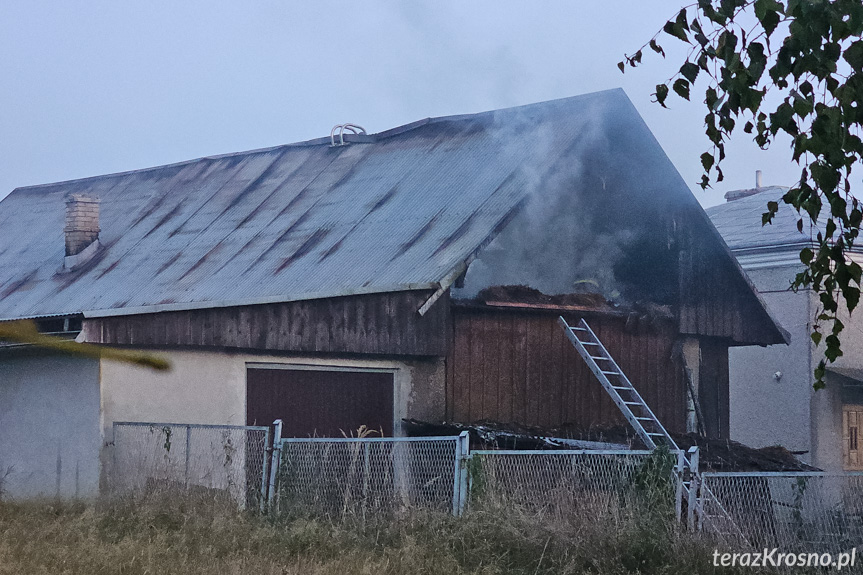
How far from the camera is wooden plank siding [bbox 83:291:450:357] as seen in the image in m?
12.7

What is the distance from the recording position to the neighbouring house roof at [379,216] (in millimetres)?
15039

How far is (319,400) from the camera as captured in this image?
47.5 ft

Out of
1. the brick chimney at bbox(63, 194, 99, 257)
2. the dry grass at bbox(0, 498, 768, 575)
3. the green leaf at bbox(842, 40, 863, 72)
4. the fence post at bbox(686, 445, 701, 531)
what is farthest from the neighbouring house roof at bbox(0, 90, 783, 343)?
the green leaf at bbox(842, 40, 863, 72)

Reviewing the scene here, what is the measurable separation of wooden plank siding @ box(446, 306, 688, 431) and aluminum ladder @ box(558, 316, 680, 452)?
0.27 m

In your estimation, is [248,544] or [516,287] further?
[516,287]

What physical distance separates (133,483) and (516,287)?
19.7 feet

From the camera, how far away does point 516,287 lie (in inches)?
611

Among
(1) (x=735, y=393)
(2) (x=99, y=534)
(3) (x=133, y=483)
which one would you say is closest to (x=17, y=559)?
(2) (x=99, y=534)

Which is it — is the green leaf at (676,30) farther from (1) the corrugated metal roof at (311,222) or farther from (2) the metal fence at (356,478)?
(1) the corrugated metal roof at (311,222)

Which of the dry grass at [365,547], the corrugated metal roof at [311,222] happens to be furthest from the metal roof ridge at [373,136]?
the dry grass at [365,547]

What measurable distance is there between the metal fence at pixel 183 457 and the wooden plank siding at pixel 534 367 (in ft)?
11.7

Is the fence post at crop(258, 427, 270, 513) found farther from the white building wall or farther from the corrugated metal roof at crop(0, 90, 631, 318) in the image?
the corrugated metal roof at crop(0, 90, 631, 318)

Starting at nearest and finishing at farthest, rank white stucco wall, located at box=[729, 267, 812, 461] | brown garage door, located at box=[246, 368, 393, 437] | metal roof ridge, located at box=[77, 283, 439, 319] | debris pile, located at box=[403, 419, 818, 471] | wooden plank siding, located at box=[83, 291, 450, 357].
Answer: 1. metal roof ridge, located at box=[77, 283, 439, 319]
2. debris pile, located at box=[403, 419, 818, 471]
3. wooden plank siding, located at box=[83, 291, 450, 357]
4. brown garage door, located at box=[246, 368, 393, 437]
5. white stucco wall, located at box=[729, 267, 812, 461]

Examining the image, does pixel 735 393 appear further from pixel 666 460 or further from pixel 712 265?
pixel 666 460
